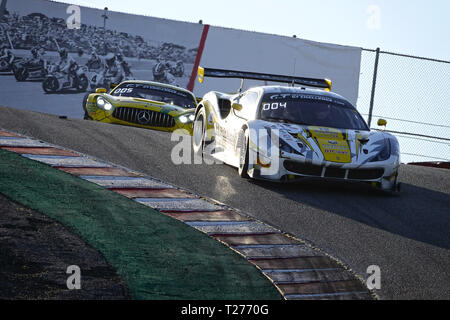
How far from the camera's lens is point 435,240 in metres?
6.49

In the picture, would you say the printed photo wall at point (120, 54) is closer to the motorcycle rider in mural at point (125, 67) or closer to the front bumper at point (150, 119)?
the motorcycle rider in mural at point (125, 67)

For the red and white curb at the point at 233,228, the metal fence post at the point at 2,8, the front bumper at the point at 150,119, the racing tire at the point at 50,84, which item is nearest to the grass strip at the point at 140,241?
the red and white curb at the point at 233,228

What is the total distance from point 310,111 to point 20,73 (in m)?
10.00

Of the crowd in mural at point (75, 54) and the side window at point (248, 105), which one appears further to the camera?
the crowd in mural at point (75, 54)

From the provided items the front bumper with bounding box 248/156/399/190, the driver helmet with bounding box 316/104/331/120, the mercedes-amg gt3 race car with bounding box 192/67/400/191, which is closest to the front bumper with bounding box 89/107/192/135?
the mercedes-amg gt3 race car with bounding box 192/67/400/191

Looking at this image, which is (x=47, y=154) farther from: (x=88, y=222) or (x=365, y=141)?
(x=365, y=141)

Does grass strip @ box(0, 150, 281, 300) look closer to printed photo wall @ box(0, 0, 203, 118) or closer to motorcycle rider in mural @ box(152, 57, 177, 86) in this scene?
printed photo wall @ box(0, 0, 203, 118)

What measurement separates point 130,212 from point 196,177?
214 centimetres

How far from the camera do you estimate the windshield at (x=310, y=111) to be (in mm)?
8914

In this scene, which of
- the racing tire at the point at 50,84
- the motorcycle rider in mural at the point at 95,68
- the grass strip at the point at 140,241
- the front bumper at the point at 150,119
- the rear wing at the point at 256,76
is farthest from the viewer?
the motorcycle rider in mural at the point at 95,68

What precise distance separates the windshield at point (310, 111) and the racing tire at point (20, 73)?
9.42 metres

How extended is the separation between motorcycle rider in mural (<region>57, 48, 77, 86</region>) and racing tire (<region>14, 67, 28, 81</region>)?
726 mm

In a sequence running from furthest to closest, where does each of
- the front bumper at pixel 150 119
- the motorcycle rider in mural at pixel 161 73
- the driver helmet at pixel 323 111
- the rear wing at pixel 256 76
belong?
the motorcycle rider in mural at pixel 161 73
the front bumper at pixel 150 119
the rear wing at pixel 256 76
the driver helmet at pixel 323 111

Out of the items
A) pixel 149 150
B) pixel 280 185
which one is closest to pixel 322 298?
pixel 280 185
